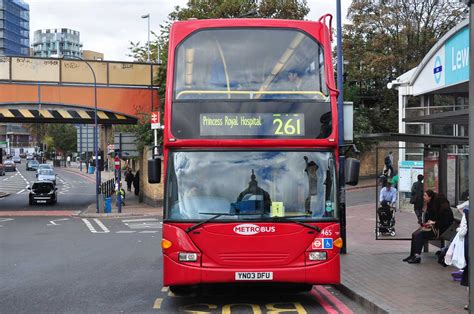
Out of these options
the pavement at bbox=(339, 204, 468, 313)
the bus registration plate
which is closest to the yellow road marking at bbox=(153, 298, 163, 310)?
the bus registration plate

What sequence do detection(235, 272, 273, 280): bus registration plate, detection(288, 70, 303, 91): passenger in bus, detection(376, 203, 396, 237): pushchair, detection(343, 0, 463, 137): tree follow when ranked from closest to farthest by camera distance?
detection(235, 272, 273, 280): bus registration plate < detection(288, 70, 303, 91): passenger in bus < detection(376, 203, 396, 237): pushchair < detection(343, 0, 463, 137): tree

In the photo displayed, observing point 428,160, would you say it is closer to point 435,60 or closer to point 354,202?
point 435,60

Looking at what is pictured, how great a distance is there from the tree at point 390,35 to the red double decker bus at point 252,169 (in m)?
30.7

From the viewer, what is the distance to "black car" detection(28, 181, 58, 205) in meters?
37.1

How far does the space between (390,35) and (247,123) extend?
110ft

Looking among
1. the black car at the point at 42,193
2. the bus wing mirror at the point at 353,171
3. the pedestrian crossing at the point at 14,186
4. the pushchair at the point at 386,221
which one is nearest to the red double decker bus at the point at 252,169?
the bus wing mirror at the point at 353,171

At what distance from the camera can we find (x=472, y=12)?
6.57 metres

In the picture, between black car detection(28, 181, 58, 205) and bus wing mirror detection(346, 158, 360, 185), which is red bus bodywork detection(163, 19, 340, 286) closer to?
bus wing mirror detection(346, 158, 360, 185)

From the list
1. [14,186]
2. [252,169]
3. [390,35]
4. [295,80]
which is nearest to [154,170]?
[252,169]

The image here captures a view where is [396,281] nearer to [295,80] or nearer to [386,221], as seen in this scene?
[295,80]

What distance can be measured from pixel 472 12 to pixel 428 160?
26.2 feet

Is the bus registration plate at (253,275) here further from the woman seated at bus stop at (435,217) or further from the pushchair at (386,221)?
the pushchair at (386,221)

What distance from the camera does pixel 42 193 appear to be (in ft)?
122

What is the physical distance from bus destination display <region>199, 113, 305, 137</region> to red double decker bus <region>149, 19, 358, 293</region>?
0.6 inches
